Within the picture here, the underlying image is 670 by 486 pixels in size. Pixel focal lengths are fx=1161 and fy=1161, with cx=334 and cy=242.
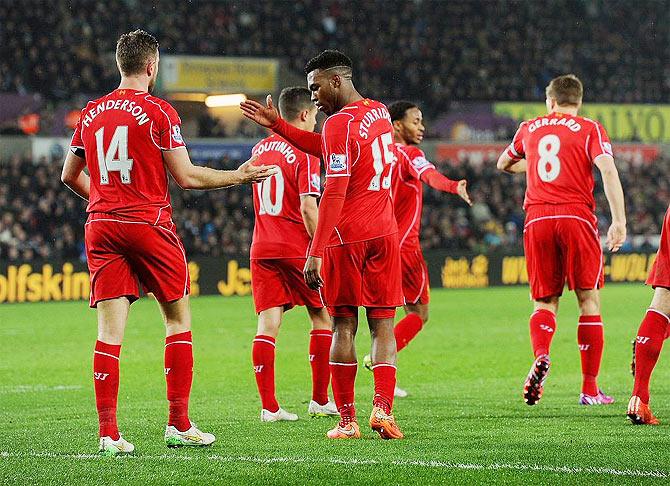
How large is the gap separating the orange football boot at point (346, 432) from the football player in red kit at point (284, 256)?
122 cm

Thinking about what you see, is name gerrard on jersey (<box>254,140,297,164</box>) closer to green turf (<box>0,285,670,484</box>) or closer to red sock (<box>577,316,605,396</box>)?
green turf (<box>0,285,670,484</box>)

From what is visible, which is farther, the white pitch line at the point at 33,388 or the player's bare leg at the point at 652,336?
the white pitch line at the point at 33,388

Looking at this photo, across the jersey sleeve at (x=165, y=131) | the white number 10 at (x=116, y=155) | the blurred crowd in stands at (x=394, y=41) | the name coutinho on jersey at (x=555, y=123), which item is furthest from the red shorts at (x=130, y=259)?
the blurred crowd in stands at (x=394, y=41)

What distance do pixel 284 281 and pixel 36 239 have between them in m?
17.6

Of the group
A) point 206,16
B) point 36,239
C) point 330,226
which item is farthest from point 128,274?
point 206,16

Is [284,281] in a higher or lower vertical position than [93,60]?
lower

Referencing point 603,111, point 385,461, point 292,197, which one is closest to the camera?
point 385,461

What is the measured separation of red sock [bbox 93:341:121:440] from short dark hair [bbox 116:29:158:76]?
145cm

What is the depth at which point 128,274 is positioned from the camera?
6133 mm

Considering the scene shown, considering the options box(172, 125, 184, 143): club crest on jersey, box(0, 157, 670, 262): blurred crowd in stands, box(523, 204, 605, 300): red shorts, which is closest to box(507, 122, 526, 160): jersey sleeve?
box(523, 204, 605, 300): red shorts

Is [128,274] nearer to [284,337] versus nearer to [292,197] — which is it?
[292,197]

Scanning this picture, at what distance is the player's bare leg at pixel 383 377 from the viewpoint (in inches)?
255

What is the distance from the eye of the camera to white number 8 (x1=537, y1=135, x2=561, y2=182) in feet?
27.5

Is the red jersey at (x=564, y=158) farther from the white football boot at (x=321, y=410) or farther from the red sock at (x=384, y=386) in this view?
the red sock at (x=384, y=386)
